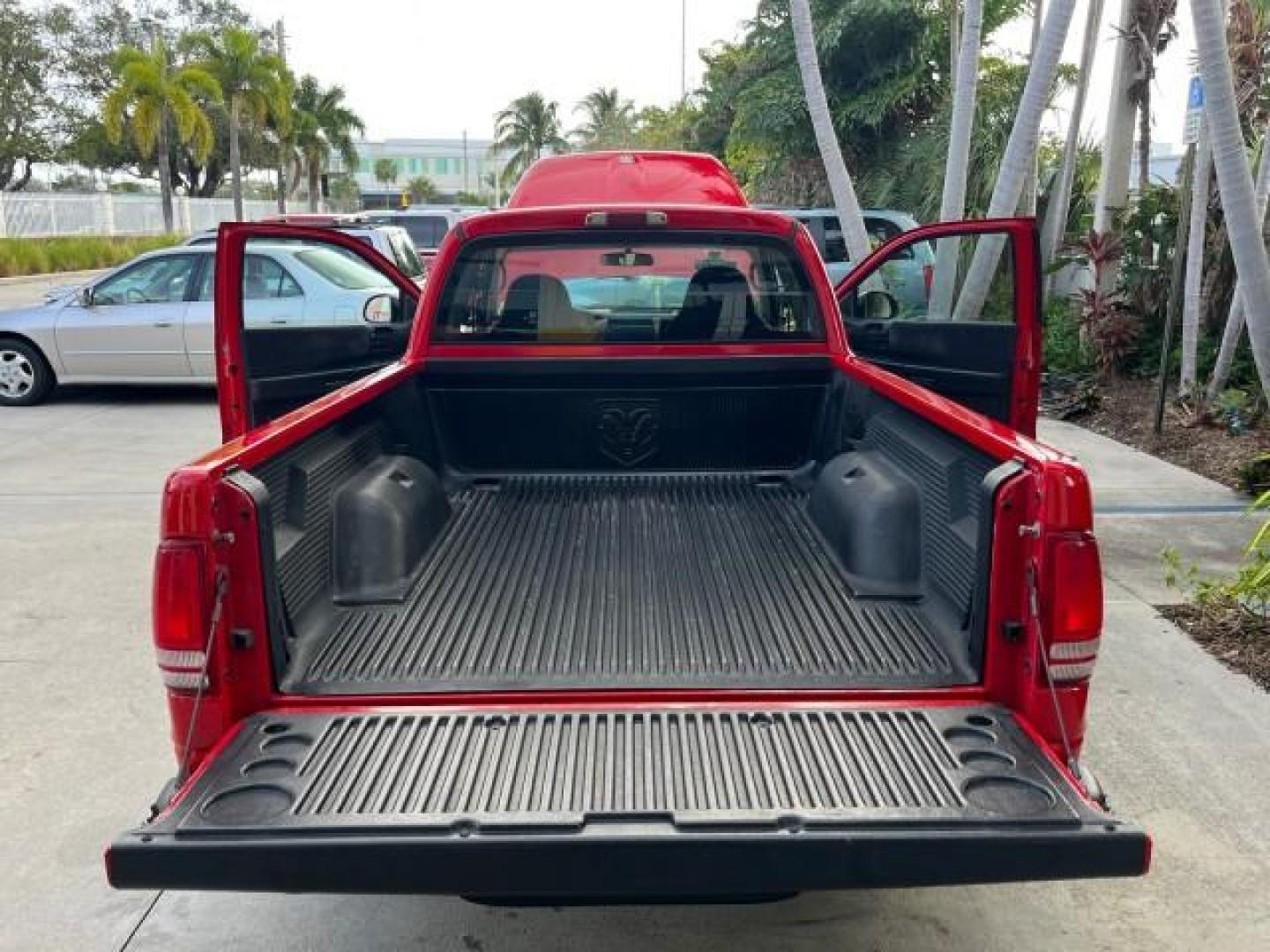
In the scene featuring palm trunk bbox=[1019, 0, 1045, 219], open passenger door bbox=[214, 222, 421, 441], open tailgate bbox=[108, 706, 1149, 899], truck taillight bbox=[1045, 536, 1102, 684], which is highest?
palm trunk bbox=[1019, 0, 1045, 219]


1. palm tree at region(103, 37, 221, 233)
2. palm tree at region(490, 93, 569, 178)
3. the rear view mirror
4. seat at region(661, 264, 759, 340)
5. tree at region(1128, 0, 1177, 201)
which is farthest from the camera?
palm tree at region(490, 93, 569, 178)

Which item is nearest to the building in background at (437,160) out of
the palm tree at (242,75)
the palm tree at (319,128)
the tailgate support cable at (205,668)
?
the palm tree at (319,128)

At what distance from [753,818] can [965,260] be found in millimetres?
12037

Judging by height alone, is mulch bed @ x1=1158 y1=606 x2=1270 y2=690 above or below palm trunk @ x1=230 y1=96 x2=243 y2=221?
below

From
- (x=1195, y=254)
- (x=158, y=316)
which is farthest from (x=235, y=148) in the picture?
(x=1195, y=254)

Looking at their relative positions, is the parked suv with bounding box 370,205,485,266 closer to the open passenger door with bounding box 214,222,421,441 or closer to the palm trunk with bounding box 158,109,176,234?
the open passenger door with bounding box 214,222,421,441

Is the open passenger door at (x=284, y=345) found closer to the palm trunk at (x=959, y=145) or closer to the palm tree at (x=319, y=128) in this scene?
the palm trunk at (x=959, y=145)

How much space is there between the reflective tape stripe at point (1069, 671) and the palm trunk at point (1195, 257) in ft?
22.2

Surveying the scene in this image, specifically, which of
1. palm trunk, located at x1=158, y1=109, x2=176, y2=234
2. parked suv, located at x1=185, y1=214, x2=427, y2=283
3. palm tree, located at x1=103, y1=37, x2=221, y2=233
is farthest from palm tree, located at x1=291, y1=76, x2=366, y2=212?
parked suv, located at x1=185, y1=214, x2=427, y2=283

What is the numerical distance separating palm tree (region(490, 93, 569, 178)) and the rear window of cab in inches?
2696

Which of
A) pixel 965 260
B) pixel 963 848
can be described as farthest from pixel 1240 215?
pixel 965 260

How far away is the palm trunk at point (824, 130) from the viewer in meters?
8.69

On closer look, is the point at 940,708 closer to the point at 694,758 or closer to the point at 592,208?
the point at 694,758

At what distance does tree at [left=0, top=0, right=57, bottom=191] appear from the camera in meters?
40.8
